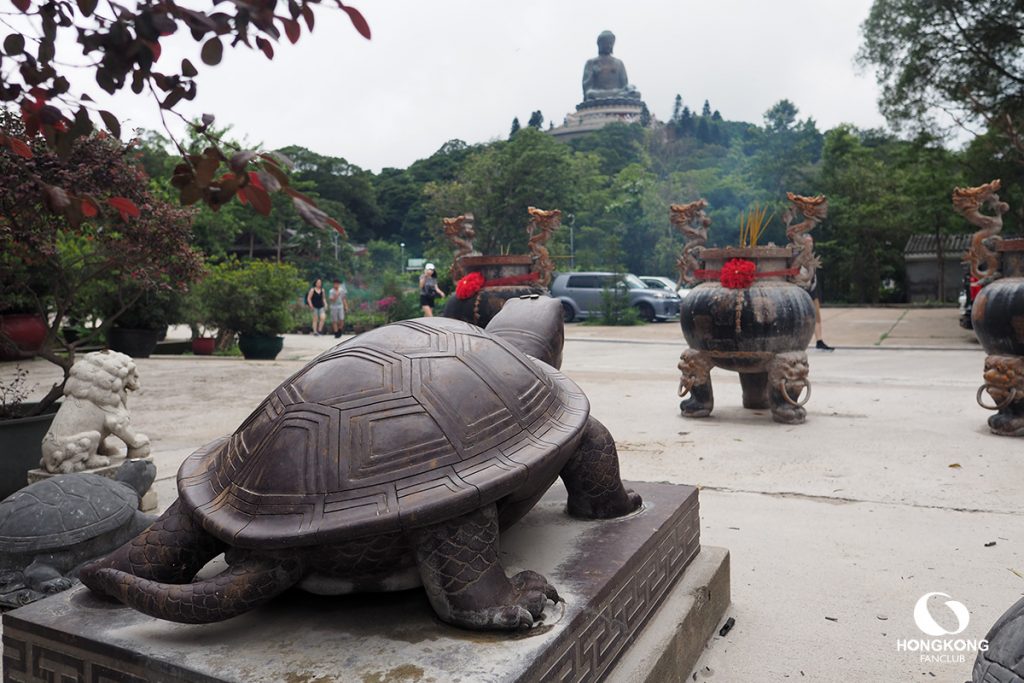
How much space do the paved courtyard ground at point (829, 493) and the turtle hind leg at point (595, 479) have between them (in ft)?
1.79

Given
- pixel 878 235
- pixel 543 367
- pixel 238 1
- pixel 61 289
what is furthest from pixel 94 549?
pixel 878 235

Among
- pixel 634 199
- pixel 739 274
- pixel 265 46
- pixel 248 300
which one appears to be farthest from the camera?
pixel 634 199

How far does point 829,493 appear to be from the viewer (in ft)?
13.5

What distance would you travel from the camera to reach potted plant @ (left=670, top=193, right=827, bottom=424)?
5914mm

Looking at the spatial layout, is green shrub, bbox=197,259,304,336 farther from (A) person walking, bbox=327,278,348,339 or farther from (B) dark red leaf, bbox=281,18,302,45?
(B) dark red leaf, bbox=281,18,302,45

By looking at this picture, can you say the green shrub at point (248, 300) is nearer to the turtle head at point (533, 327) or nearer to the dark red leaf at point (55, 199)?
the turtle head at point (533, 327)

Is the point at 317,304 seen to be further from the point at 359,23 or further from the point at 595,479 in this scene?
the point at 359,23

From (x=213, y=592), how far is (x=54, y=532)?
1.47 meters

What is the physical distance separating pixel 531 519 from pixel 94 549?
64.5 inches

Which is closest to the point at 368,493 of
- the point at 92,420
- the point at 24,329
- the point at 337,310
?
the point at 92,420

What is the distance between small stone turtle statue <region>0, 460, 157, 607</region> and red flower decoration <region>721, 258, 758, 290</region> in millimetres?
4559

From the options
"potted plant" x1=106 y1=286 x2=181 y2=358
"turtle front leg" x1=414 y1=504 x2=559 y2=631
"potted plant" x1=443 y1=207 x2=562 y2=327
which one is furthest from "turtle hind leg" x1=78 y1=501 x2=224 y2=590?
"potted plant" x1=106 y1=286 x2=181 y2=358

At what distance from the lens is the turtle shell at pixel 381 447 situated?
5.50 ft

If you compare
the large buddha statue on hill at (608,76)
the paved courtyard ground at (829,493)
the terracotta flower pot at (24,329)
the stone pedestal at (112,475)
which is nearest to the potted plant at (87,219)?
the stone pedestal at (112,475)
